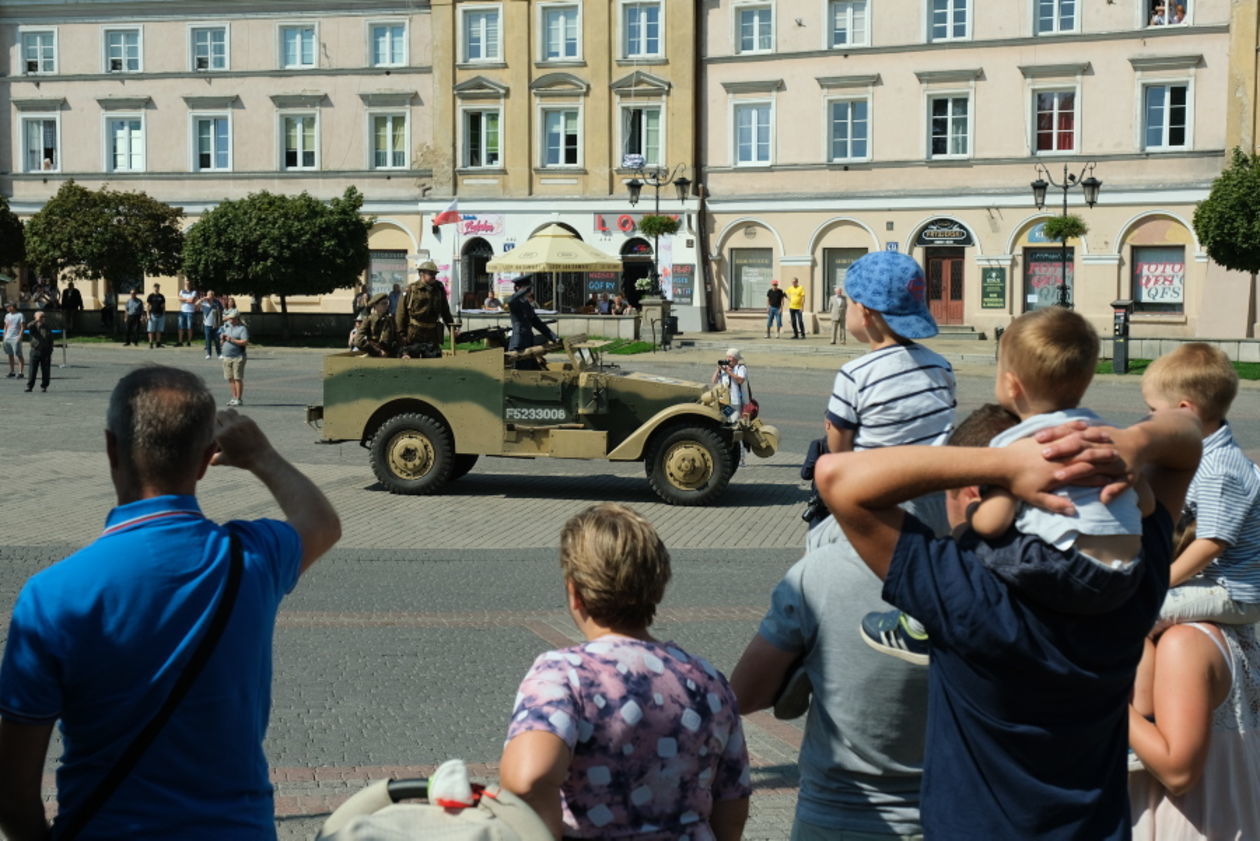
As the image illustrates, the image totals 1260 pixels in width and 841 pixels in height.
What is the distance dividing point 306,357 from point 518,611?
96.8 feet

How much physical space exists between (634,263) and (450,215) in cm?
594

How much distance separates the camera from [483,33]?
49594mm

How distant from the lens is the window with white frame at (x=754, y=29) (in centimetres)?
4694

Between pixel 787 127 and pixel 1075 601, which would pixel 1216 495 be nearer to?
pixel 1075 601

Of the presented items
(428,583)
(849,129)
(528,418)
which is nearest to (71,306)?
(849,129)

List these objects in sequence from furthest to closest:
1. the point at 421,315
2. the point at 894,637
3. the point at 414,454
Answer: the point at 421,315 < the point at 414,454 < the point at 894,637

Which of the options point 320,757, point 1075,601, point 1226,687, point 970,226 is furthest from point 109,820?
point 970,226

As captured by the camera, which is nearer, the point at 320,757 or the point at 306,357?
the point at 320,757

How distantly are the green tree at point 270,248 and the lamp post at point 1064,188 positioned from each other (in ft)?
60.9

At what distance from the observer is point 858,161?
1810 inches

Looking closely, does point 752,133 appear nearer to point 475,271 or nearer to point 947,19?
point 947,19

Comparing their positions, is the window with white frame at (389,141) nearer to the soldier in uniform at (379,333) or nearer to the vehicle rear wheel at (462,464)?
the soldier in uniform at (379,333)

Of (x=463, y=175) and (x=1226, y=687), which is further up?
(x=463, y=175)

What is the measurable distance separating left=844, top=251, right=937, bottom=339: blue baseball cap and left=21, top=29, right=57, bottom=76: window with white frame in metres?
52.0
